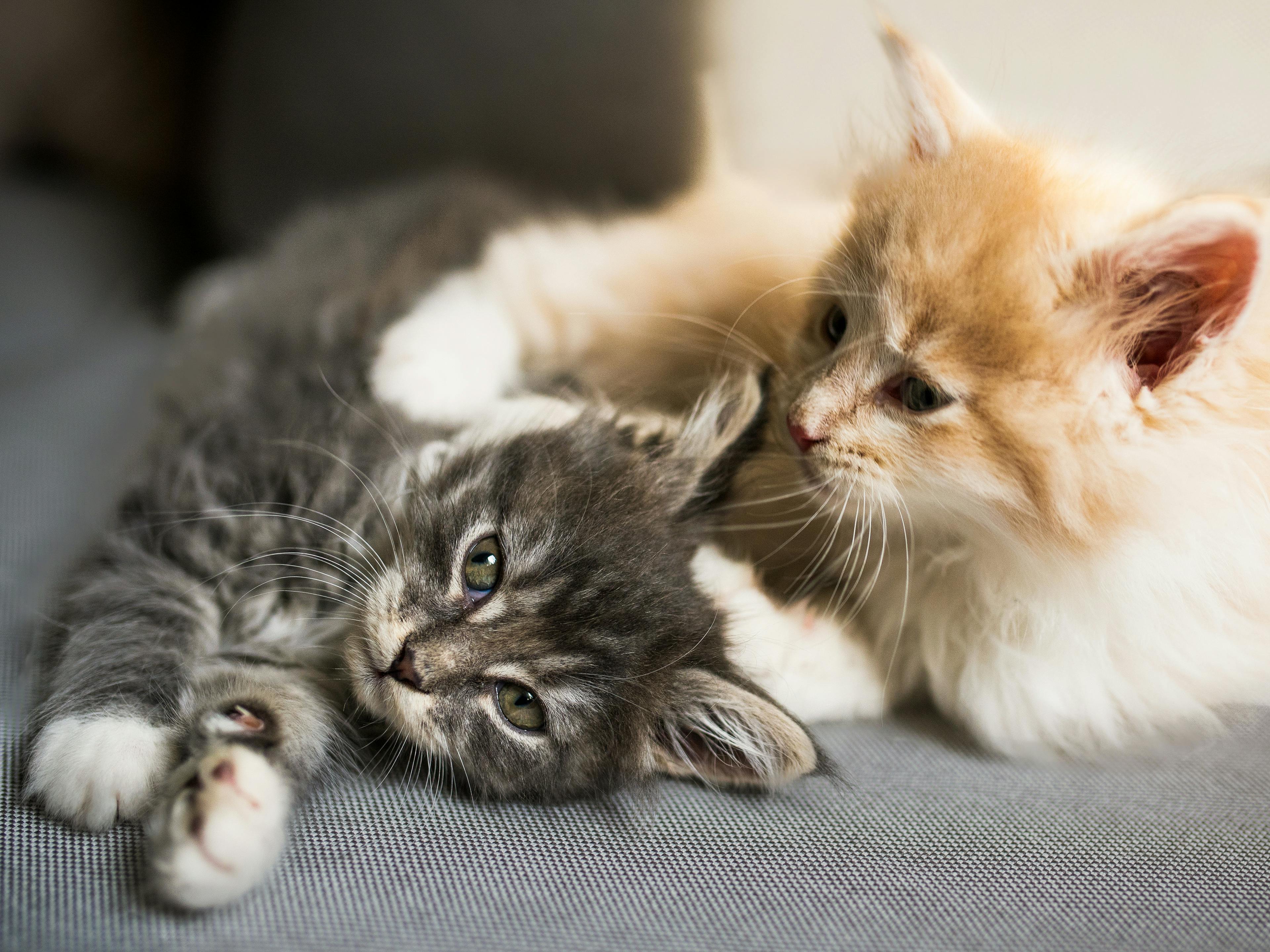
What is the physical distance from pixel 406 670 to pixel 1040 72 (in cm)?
133

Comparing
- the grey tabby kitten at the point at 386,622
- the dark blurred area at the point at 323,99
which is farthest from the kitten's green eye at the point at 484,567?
the dark blurred area at the point at 323,99

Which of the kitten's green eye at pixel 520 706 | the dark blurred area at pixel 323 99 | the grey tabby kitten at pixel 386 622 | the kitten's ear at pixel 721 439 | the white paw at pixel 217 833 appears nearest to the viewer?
the white paw at pixel 217 833

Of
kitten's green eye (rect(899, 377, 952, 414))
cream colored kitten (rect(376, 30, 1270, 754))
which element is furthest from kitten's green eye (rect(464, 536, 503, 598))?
kitten's green eye (rect(899, 377, 952, 414))

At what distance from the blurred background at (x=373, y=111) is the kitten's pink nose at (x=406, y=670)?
1.80 ft

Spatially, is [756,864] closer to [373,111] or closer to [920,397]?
[920,397]

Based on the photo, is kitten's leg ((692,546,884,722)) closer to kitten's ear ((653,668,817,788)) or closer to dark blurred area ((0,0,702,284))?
kitten's ear ((653,668,817,788))

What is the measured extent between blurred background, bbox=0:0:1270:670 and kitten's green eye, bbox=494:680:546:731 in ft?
2.15

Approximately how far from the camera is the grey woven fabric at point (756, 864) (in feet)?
2.57

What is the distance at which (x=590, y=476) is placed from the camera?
1.09 m

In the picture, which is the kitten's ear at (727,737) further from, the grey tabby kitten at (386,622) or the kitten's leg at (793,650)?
the kitten's leg at (793,650)

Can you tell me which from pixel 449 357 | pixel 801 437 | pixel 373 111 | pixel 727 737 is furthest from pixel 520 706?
pixel 373 111

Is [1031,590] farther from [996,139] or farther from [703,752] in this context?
[996,139]

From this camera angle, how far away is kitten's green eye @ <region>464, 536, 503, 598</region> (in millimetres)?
1043

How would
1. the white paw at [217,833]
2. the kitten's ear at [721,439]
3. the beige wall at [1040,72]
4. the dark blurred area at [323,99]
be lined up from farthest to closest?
1. the dark blurred area at [323,99]
2. the beige wall at [1040,72]
3. the kitten's ear at [721,439]
4. the white paw at [217,833]
